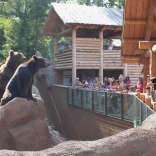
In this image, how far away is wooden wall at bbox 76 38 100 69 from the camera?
17875mm

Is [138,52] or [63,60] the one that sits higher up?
[63,60]

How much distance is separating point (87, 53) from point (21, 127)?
31.8 feet

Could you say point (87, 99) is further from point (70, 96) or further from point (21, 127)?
point (21, 127)

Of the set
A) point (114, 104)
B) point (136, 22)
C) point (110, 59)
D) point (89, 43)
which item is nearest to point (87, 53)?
point (89, 43)

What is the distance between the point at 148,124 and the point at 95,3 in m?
34.3

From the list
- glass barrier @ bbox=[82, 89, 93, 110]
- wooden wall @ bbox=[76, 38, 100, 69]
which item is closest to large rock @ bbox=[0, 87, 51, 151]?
glass barrier @ bbox=[82, 89, 93, 110]

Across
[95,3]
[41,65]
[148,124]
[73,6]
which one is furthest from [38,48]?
[148,124]

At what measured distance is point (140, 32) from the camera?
10703 mm

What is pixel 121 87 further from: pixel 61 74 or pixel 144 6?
pixel 61 74

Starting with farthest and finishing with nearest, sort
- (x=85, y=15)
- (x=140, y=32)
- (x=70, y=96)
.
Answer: (x=85, y=15)
(x=70, y=96)
(x=140, y=32)

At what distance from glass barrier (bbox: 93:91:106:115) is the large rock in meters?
3.20

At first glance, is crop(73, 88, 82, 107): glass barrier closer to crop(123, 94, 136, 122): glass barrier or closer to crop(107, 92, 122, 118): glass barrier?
crop(107, 92, 122, 118): glass barrier

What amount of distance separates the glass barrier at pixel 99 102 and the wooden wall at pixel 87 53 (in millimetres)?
5324

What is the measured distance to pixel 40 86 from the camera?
23781 mm
